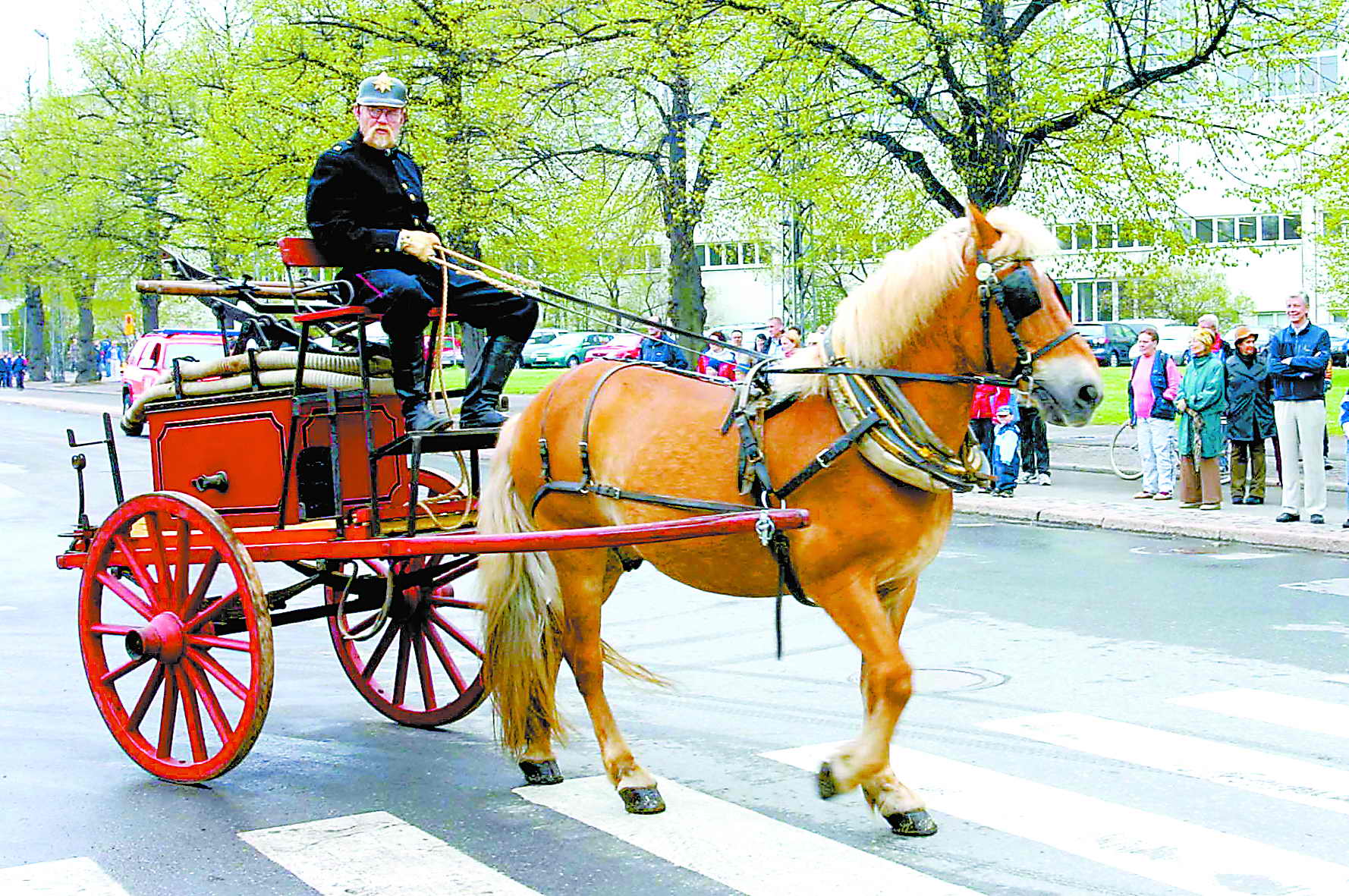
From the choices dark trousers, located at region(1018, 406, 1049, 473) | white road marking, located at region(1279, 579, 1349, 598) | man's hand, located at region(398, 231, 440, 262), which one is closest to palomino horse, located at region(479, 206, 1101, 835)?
man's hand, located at region(398, 231, 440, 262)

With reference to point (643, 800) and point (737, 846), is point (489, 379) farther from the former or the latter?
point (737, 846)

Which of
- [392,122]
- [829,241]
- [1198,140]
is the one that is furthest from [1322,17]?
[392,122]

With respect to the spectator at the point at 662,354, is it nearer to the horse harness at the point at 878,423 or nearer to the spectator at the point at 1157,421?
the spectator at the point at 1157,421

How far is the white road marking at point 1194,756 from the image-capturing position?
231 inches

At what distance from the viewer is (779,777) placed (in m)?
6.14

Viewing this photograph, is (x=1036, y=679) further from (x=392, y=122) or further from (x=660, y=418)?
(x=392, y=122)

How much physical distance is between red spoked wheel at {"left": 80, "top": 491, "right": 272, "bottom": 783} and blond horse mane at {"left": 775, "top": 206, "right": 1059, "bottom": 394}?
2.29 metres

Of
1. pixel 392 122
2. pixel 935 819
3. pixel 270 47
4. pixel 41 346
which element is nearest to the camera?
pixel 935 819

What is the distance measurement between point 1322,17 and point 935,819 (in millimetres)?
17858

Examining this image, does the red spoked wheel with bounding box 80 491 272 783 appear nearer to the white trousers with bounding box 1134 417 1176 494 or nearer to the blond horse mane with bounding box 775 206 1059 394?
the blond horse mane with bounding box 775 206 1059 394

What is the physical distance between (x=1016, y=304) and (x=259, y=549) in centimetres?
327

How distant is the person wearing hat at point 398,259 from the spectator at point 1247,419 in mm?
10851

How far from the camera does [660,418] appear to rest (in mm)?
5996

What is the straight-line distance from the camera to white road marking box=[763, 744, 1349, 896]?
484cm
